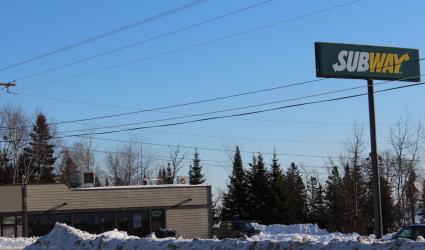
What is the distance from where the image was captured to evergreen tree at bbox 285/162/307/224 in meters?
66.8

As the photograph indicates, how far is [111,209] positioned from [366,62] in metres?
24.7

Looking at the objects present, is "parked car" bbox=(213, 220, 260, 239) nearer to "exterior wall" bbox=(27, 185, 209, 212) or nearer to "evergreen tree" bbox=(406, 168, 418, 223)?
"exterior wall" bbox=(27, 185, 209, 212)

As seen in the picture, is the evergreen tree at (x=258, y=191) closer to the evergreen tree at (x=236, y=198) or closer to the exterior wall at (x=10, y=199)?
the evergreen tree at (x=236, y=198)

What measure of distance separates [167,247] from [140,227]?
2811 centimetres

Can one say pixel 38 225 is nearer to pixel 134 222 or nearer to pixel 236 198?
pixel 134 222

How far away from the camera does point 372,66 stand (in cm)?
2744

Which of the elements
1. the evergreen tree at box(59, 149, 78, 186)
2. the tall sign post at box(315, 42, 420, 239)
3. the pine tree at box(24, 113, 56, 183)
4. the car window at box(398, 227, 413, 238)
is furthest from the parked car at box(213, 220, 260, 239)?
the evergreen tree at box(59, 149, 78, 186)

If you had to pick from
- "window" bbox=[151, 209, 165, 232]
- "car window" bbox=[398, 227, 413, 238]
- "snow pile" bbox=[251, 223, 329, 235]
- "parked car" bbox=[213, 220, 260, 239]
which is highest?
"car window" bbox=[398, 227, 413, 238]

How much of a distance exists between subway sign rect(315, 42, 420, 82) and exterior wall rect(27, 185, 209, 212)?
78.7 feet

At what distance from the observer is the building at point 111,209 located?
44438mm

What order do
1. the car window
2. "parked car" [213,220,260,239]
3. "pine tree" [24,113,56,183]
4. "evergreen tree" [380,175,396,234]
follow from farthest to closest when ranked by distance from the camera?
"pine tree" [24,113,56,183] < "evergreen tree" [380,175,396,234] < "parked car" [213,220,260,239] < the car window

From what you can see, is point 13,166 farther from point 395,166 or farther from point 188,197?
point 395,166

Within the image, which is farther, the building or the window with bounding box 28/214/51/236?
the building

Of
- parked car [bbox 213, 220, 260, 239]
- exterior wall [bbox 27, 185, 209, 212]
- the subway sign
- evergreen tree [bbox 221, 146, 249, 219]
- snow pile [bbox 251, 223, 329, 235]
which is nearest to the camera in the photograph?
the subway sign
